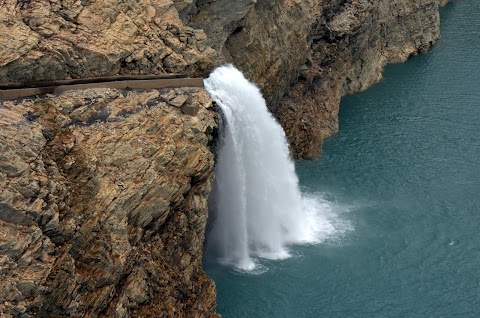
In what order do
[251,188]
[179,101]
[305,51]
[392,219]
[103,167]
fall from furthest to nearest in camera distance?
1. [305,51]
2. [392,219]
3. [251,188]
4. [179,101]
5. [103,167]

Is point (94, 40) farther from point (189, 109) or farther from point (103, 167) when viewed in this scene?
point (103, 167)

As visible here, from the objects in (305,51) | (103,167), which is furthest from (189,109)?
(305,51)

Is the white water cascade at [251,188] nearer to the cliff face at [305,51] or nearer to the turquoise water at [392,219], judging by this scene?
the turquoise water at [392,219]

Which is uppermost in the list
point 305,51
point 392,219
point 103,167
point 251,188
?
point 103,167

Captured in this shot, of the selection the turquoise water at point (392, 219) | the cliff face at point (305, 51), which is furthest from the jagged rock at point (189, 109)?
the cliff face at point (305, 51)

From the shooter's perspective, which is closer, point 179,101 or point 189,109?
point 179,101

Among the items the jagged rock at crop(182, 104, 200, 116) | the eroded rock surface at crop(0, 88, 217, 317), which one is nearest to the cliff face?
the jagged rock at crop(182, 104, 200, 116)

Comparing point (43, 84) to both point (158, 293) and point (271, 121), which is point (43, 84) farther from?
point (271, 121)
